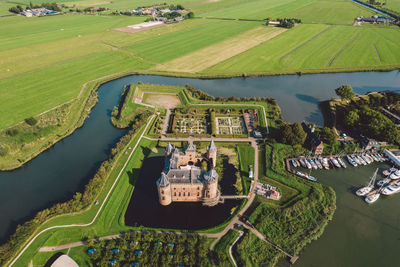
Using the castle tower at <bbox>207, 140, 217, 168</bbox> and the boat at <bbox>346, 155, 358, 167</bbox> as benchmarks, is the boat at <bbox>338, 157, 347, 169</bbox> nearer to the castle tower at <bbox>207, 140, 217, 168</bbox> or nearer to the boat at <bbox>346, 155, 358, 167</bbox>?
the boat at <bbox>346, 155, 358, 167</bbox>

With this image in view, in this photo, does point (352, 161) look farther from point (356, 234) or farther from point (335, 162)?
point (356, 234)

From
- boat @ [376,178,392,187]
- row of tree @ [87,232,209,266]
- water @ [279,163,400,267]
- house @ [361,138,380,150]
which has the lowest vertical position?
water @ [279,163,400,267]

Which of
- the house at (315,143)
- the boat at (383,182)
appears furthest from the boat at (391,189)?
the house at (315,143)

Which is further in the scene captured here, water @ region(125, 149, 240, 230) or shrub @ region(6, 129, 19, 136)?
shrub @ region(6, 129, 19, 136)

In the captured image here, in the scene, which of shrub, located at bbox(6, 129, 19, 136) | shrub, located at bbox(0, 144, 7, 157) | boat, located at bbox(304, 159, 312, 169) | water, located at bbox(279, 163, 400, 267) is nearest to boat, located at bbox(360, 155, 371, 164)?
water, located at bbox(279, 163, 400, 267)

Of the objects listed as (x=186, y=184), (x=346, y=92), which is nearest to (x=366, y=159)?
(x=346, y=92)

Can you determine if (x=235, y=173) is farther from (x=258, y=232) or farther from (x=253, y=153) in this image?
(x=258, y=232)
